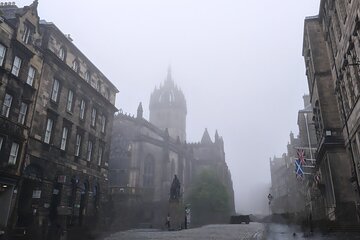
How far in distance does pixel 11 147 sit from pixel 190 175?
2386 inches

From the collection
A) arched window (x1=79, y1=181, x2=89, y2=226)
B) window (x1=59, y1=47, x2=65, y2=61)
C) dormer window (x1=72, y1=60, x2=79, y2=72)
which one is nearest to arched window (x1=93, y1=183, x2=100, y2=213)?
arched window (x1=79, y1=181, x2=89, y2=226)

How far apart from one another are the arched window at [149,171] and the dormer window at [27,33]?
36221mm

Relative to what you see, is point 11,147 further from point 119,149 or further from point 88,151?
point 119,149

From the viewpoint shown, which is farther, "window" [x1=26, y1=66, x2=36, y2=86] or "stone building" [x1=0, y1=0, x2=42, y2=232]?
"window" [x1=26, y1=66, x2=36, y2=86]

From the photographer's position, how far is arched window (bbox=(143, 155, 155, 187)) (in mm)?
57531

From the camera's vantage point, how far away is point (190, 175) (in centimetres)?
7962

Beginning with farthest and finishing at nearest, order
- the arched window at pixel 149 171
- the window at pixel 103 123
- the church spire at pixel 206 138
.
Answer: the church spire at pixel 206 138 < the arched window at pixel 149 171 < the window at pixel 103 123

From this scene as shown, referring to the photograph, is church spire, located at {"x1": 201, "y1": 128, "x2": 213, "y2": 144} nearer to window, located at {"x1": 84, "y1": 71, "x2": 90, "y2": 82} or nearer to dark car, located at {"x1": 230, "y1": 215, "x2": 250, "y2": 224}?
dark car, located at {"x1": 230, "y1": 215, "x2": 250, "y2": 224}

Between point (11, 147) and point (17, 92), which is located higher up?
point (17, 92)

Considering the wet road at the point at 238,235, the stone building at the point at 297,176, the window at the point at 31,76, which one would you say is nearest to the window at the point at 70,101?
the window at the point at 31,76

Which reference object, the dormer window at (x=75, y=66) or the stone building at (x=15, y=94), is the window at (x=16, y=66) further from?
the dormer window at (x=75, y=66)

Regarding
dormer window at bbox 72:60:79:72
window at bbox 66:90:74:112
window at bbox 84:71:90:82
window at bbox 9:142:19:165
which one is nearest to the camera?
window at bbox 9:142:19:165

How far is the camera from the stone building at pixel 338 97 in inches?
764

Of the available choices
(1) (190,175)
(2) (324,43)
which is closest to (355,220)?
(2) (324,43)
